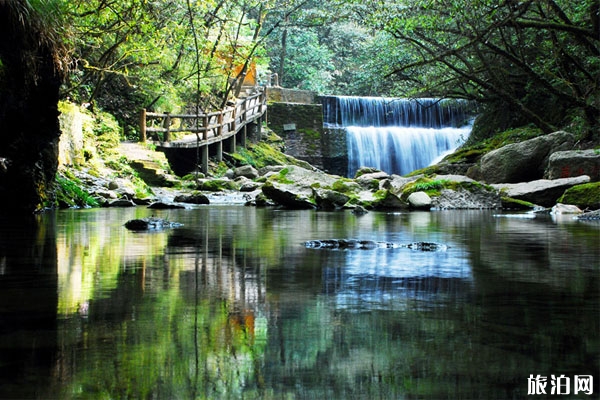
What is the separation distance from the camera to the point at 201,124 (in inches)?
1049

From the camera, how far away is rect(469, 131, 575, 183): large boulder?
1806 cm

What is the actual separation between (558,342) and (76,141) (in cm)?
1608

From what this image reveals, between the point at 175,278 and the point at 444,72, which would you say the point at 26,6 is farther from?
the point at 444,72

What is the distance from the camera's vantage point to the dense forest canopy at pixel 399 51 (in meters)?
14.1

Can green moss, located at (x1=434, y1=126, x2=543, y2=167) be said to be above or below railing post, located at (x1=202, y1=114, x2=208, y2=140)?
below

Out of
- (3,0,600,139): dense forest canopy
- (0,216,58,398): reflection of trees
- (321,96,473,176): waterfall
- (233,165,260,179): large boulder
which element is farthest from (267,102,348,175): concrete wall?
(0,216,58,398): reflection of trees

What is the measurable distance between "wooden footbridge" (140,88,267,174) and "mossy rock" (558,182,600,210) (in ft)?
39.2

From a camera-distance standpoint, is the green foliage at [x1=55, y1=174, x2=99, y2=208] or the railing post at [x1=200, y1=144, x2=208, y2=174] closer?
the green foliage at [x1=55, y1=174, x2=99, y2=208]

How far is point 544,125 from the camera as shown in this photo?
801 inches

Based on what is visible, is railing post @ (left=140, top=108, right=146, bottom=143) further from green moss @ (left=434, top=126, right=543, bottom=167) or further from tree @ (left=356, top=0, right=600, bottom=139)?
green moss @ (left=434, top=126, right=543, bottom=167)

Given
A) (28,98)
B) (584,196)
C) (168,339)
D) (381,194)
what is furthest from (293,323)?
(381,194)

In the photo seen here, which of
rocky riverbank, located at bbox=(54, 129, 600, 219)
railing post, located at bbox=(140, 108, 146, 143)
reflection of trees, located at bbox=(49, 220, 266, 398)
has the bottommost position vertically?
reflection of trees, located at bbox=(49, 220, 266, 398)

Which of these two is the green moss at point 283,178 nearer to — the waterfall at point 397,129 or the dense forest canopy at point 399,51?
the dense forest canopy at point 399,51

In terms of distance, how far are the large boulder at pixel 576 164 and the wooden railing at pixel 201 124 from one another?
11.0 metres
